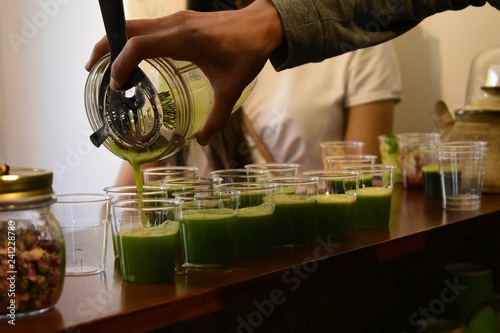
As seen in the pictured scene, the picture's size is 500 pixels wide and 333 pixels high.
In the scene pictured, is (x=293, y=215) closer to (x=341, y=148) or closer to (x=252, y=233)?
(x=252, y=233)

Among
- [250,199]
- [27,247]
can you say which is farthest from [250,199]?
[27,247]

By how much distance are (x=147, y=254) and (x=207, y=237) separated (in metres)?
0.13

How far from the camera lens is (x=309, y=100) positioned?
292 centimetres

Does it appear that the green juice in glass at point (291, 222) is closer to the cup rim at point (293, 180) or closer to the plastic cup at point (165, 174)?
the cup rim at point (293, 180)

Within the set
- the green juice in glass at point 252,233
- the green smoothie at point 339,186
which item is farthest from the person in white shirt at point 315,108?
the green juice in glass at point 252,233

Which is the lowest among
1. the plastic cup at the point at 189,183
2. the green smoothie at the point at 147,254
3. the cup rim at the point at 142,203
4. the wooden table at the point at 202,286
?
the wooden table at the point at 202,286

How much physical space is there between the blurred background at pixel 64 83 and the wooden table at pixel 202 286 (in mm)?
A: 1721

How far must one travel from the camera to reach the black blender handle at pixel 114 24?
3.88ft

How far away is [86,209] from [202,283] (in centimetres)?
27

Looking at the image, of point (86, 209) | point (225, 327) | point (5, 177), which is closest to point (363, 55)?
point (225, 327)

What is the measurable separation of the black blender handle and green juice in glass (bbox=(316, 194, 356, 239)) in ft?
1.96

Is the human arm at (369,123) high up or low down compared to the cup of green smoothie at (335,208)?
up

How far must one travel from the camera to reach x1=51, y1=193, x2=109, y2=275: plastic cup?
128 centimetres

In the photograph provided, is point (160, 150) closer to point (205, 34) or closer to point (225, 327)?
point (205, 34)
